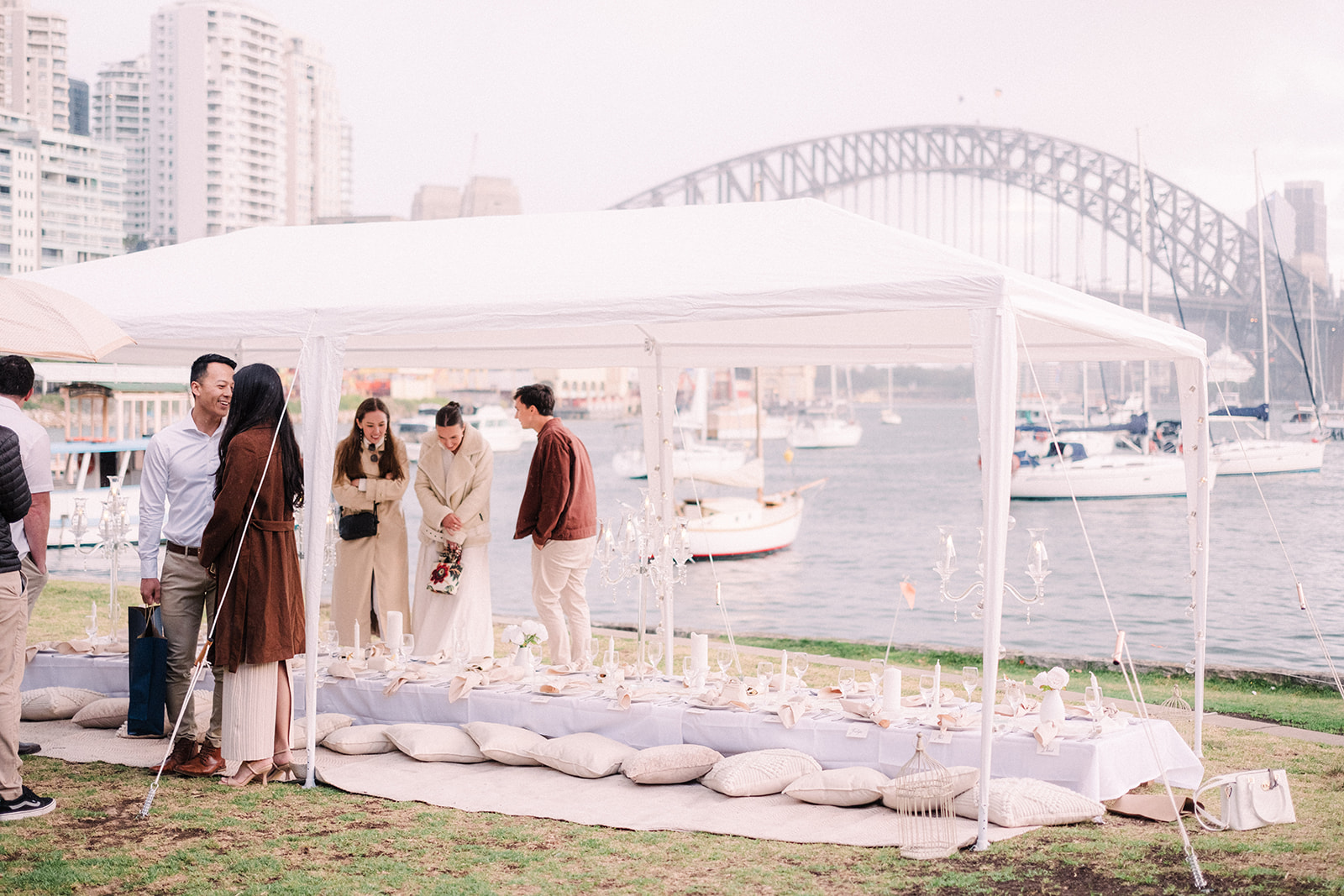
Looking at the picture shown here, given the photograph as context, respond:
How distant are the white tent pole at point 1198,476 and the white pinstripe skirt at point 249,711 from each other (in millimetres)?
4032

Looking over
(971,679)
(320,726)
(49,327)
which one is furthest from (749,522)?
(49,327)

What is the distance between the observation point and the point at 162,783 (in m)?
4.62

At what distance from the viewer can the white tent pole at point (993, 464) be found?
388 cm

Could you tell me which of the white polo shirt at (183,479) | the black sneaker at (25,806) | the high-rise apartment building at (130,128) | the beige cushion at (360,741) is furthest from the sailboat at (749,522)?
the high-rise apartment building at (130,128)

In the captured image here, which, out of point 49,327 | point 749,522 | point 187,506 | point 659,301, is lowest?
point 749,522

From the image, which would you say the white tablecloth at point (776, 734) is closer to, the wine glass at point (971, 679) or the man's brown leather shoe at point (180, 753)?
the wine glass at point (971, 679)

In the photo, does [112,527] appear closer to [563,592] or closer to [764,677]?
[563,592]

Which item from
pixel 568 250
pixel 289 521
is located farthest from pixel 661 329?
pixel 289 521

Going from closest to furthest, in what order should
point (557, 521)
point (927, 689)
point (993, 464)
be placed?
point (993, 464) → point (927, 689) → point (557, 521)

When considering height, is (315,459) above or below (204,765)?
above

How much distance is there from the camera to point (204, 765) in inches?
187

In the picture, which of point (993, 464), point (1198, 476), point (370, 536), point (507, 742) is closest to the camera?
point (993, 464)

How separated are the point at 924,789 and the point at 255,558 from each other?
2576mm

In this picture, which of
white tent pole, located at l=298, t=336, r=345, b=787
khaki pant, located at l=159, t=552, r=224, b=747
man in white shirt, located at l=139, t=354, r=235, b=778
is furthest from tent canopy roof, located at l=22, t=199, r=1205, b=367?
khaki pant, located at l=159, t=552, r=224, b=747
